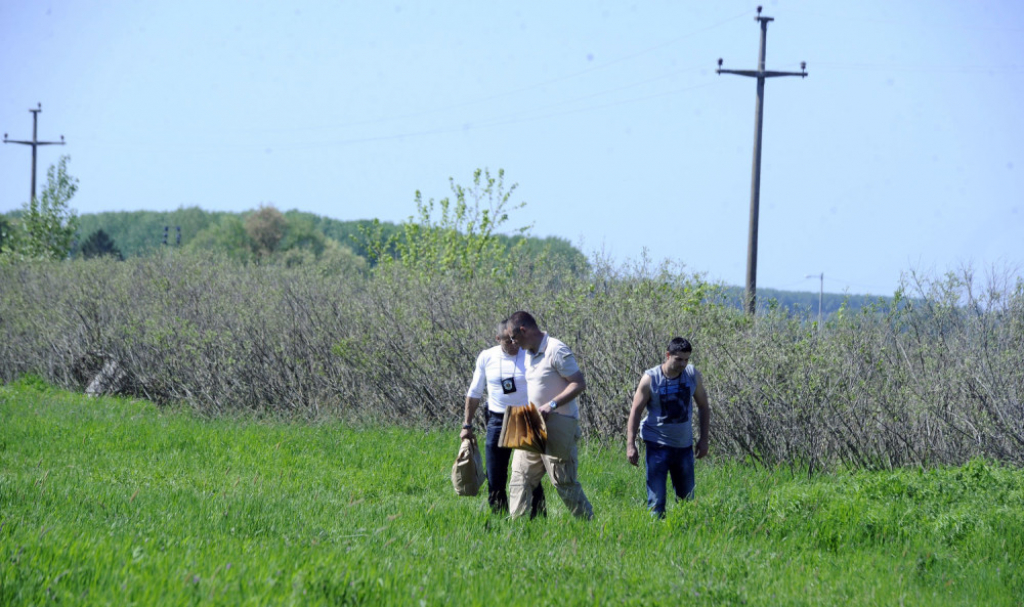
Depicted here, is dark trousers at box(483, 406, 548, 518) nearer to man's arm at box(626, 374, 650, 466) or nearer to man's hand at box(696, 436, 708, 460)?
man's arm at box(626, 374, 650, 466)

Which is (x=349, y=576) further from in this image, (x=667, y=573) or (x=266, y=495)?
(x=266, y=495)

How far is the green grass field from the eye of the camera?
4.57m

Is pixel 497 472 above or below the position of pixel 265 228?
below

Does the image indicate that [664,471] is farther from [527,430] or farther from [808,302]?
[808,302]

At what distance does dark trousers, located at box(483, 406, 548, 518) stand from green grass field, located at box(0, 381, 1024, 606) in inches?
7.5

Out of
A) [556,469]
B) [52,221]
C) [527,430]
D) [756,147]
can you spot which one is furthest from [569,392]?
[52,221]

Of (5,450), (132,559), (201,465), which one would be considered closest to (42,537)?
(132,559)

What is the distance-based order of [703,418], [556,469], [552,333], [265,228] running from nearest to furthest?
[556,469] < [703,418] < [552,333] < [265,228]

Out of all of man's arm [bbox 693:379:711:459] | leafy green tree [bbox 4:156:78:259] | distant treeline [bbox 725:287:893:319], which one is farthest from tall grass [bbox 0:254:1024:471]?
leafy green tree [bbox 4:156:78:259]

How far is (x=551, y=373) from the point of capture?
22.7ft

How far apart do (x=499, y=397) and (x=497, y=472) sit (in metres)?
0.68

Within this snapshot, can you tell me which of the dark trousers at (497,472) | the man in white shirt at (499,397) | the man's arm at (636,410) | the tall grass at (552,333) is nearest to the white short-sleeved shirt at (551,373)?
the man in white shirt at (499,397)

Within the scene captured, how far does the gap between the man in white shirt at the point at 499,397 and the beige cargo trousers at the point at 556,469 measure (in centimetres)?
15

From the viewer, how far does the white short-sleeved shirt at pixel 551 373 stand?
22.4 feet
